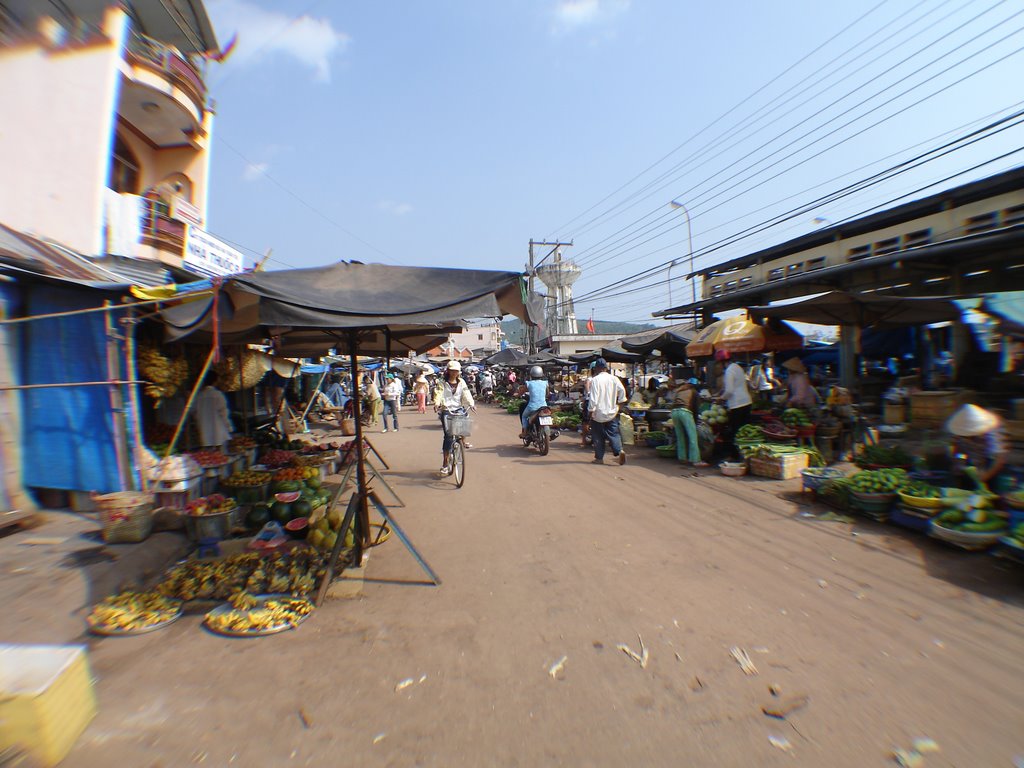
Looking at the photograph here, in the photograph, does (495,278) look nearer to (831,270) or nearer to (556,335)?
(831,270)

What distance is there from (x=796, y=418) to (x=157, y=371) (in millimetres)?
9940

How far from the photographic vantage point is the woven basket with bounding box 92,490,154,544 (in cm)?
504

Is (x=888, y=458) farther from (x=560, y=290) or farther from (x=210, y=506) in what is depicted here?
(x=560, y=290)

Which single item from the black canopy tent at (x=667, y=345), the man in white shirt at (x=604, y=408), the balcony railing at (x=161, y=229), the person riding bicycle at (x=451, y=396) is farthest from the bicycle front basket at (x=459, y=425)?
the balcony railing at (x=161, y=229)

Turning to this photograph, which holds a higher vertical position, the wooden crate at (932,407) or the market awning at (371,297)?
the market awning at (371,297)

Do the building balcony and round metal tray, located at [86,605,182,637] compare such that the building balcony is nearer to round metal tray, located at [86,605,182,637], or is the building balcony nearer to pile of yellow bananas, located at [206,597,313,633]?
round metal tray, located at [86,605,182,637]

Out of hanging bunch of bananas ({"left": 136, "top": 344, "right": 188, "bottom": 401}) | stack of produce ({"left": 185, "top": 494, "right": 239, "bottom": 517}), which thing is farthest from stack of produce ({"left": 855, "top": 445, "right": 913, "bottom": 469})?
hanging bunch of bananas ({"left": 136, "top": 344, "right": 188, "bottom": 401})

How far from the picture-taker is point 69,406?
6094 mm

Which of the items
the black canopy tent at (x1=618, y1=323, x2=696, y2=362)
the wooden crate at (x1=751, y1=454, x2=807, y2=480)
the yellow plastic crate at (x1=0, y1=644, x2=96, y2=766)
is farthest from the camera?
the black canopy tent at (x1=618, y1=323, x2=696, y2=362)

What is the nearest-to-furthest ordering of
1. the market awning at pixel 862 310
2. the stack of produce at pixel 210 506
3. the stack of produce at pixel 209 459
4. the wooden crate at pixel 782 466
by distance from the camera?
the stack of produce at pixel 210 506 < the stack of produce at pixel 209 459 < the market awning at pixel 862 310 < the wooden crate at pixel 782 466

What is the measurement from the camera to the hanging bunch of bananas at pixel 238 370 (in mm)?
9008

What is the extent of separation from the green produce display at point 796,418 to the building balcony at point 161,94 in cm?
1467

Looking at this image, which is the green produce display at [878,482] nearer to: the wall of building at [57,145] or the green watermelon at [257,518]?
the green watermelon at [257,518]

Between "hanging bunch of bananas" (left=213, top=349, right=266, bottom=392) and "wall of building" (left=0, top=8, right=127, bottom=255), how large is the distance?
340 centimetres
